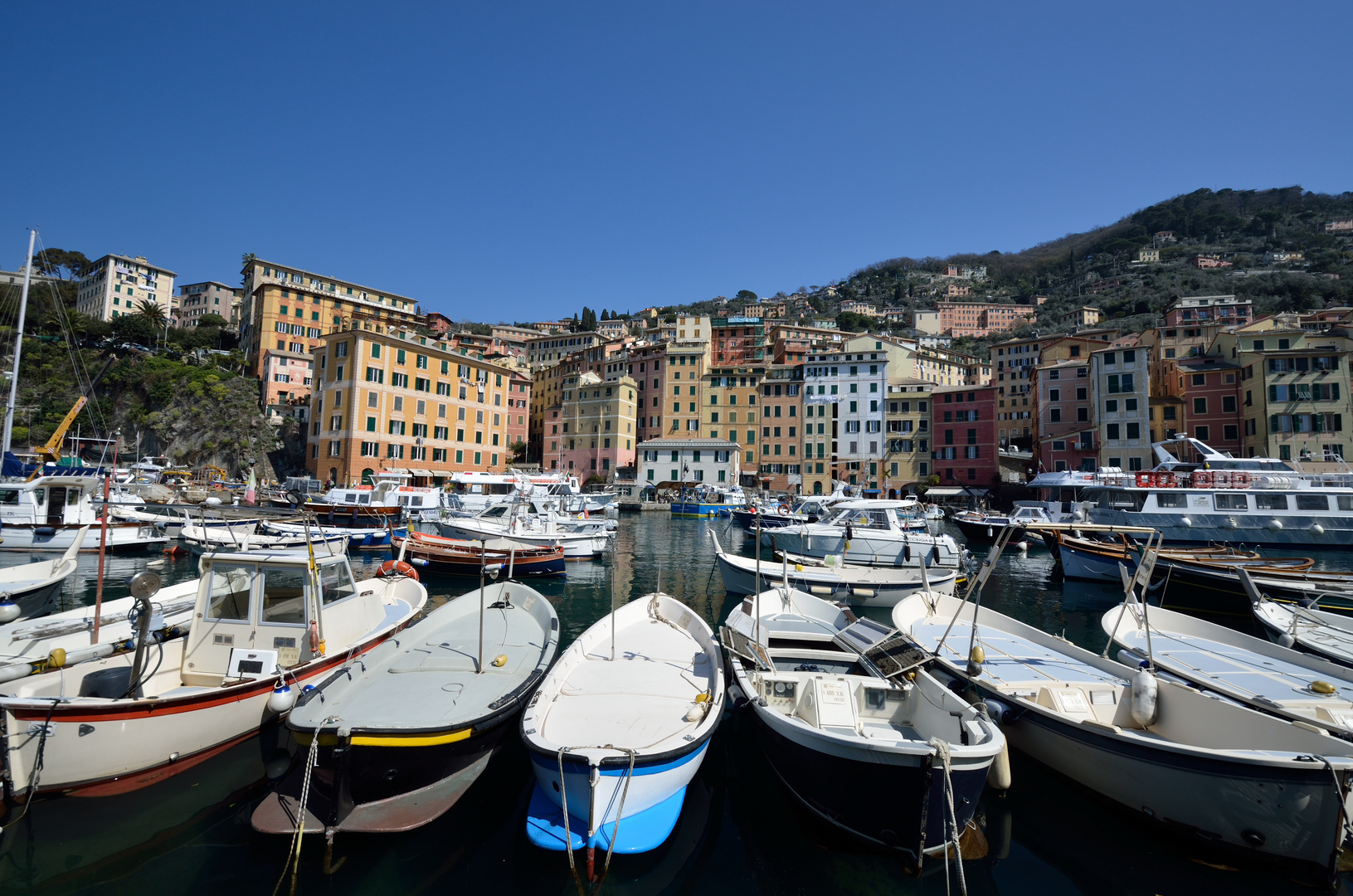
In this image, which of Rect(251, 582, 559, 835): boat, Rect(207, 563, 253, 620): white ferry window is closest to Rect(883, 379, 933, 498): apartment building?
Rect(251, 582, 559, 835): boat

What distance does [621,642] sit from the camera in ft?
32.5

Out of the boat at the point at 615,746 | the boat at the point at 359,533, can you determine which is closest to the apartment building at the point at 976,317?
the boat at the point at 359,533

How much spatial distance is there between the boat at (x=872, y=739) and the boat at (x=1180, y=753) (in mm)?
858

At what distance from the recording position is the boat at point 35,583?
12.4m

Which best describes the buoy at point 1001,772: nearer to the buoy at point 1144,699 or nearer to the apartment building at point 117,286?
the buoy at point 1144,699

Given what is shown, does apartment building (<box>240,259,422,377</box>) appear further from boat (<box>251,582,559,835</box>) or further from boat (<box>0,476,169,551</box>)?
boat (<box>251,582,559,835</box>)

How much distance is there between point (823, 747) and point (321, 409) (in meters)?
55.0

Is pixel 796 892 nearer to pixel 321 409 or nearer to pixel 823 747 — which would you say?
pixel 823 747

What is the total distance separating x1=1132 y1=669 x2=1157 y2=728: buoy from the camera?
7.39 metres

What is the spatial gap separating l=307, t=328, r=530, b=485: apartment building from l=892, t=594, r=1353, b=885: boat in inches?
1742

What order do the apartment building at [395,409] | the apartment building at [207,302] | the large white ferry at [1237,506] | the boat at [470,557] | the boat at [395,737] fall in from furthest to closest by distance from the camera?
the apartment building at [207,302]
the apartment building at [395,409]
the large white ferry at [1237,506]
the boat at [470,557]
the boat at [395,737]

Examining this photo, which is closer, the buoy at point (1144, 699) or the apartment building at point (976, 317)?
the buoy at point (1144, 699)

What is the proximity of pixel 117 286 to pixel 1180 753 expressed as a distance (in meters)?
121

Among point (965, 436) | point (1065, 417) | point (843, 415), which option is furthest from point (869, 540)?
point (843, 415)
